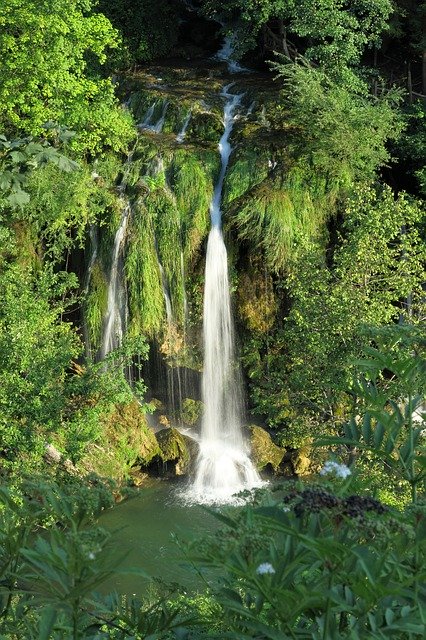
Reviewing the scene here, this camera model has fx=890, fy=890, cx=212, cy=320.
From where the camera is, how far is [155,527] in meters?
13.0

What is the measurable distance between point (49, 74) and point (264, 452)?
7.58m

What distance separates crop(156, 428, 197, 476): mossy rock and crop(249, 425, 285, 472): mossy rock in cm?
104

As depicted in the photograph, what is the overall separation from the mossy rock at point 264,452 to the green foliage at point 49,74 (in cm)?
613

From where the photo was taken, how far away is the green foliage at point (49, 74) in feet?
50.9

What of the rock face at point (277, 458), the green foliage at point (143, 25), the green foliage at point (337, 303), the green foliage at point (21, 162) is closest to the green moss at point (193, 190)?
the green foliage at point (21, 162)

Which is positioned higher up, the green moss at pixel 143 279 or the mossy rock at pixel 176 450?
the green moss at pixel 143 279

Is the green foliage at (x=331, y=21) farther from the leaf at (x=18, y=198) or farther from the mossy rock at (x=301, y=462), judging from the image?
the mossy rock at (x=301, y=462)

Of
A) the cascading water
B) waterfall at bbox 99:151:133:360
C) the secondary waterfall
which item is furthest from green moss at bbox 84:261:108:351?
the cascading water

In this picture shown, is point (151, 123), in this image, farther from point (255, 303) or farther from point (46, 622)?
point (46, 622)

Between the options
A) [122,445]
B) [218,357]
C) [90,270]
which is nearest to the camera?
[122,445]

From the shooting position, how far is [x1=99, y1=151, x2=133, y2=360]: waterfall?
1606cm

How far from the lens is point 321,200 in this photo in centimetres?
1648

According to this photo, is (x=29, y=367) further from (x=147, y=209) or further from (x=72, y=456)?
(x=147, y=209)

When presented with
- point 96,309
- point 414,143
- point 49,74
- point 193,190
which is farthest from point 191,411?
point 414,143
